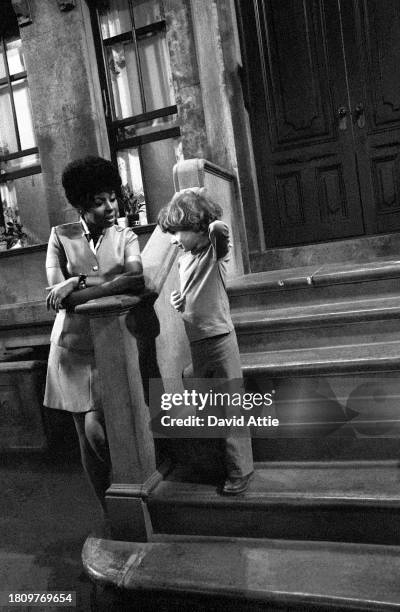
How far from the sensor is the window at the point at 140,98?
227 inches

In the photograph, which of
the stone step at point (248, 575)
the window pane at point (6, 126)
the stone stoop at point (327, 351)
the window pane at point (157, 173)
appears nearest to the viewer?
the stone step at point (248, 575)

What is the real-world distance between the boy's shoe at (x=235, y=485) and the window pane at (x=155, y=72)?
452 centimetres

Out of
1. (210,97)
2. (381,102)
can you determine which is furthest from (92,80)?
(381,102)

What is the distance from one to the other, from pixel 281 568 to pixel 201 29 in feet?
16.0

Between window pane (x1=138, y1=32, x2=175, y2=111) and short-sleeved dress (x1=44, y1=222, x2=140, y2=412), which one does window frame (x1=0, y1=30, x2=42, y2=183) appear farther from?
short-sleeved dress (x1=44, y1=222, x2=140, y2=412)

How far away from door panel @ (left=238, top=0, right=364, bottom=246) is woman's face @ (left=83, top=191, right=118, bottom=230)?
274cm

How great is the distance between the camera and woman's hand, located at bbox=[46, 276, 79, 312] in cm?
265

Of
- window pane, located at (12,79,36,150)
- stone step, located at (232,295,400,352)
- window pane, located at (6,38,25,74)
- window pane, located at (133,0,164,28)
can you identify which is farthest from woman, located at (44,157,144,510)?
window pane, located at (6,38,25,74)

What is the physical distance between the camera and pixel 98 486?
2975 mm

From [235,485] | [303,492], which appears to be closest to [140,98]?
[235,485]

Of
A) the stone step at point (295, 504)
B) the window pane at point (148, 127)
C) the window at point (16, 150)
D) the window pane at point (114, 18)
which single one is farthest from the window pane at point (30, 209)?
the stone step at point (295, 504)

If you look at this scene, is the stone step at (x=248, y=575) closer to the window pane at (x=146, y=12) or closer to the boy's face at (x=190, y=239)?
the boy's face at (x=190, y=239)

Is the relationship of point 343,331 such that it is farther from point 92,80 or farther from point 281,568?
point 92,80

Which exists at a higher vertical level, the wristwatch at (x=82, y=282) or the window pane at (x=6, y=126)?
the window pane at (x=6, y=126)
